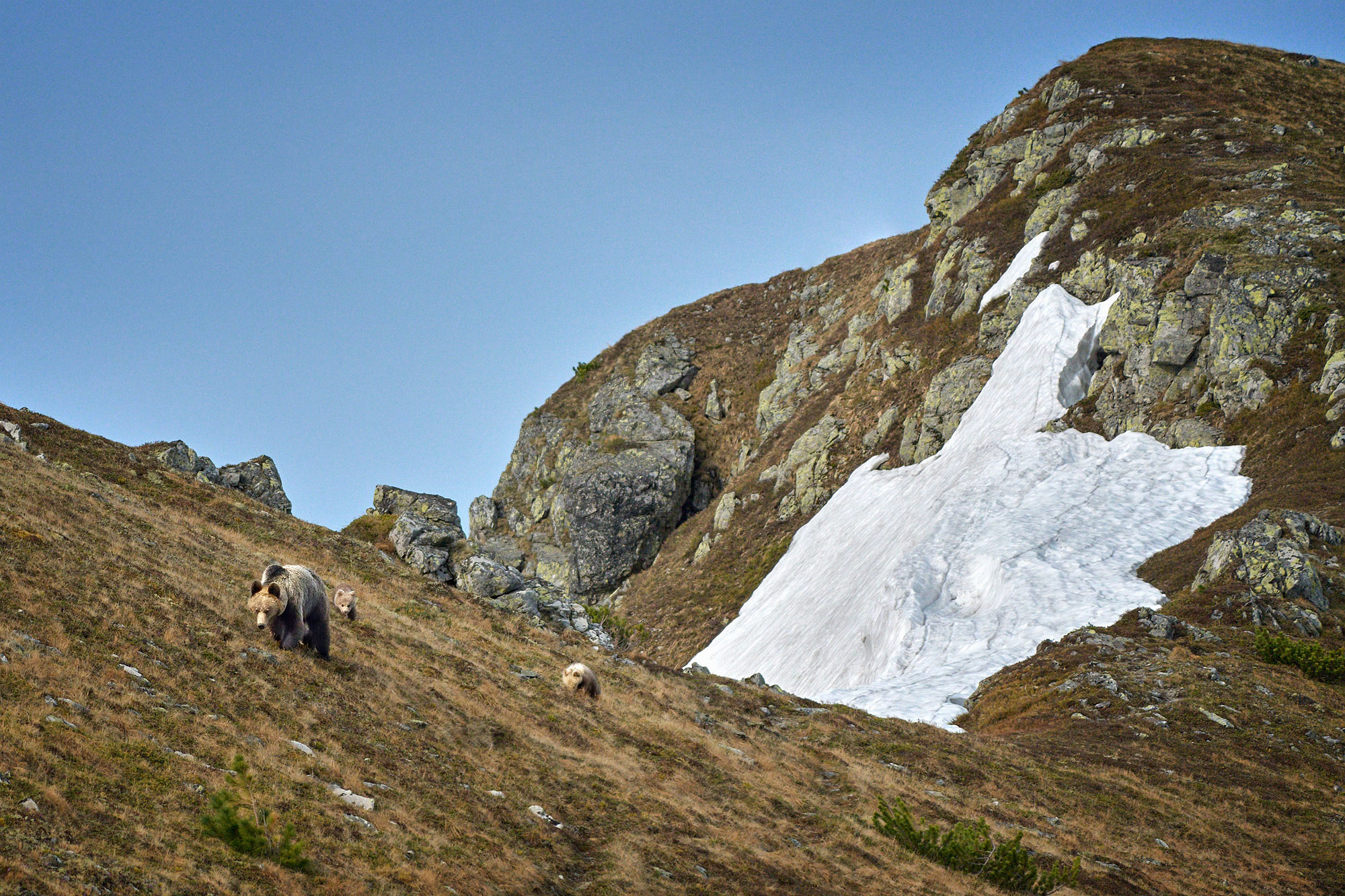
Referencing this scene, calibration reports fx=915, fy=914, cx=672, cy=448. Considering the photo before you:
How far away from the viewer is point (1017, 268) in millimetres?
69000

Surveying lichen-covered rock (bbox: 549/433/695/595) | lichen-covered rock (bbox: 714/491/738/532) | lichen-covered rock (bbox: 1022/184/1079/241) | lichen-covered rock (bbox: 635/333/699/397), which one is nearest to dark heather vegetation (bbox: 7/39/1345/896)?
lichen-covered rock (bbox: 1022/184/1079/241)

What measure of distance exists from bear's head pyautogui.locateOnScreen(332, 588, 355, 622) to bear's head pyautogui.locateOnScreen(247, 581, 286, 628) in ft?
18.9

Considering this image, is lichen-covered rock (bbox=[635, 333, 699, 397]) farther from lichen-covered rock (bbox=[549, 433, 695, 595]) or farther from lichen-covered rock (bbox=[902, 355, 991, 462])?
lichen-covered rock (bbox=[902, 355, 991, 462])

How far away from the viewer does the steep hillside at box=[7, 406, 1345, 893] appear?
11000 millimetres

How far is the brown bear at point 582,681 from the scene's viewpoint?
2444 centimetres

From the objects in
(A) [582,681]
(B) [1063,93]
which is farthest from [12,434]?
(B) [1063,93]

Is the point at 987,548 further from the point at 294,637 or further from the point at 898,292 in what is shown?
the point at 898,292

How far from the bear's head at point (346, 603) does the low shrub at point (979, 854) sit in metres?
13.8

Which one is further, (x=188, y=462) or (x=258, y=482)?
(x=258, y=482)

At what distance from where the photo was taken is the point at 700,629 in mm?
66625

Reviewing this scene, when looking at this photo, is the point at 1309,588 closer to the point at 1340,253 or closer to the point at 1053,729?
the point at 1053,729

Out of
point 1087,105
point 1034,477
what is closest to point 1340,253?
point 1034,477

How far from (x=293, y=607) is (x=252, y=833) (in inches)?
333

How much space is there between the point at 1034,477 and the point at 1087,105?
148ft
